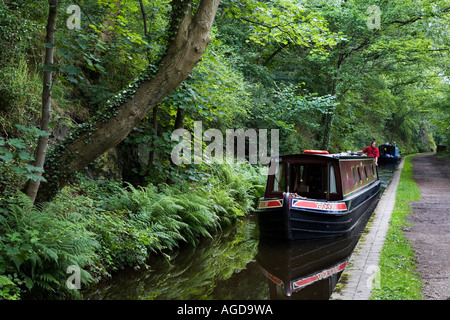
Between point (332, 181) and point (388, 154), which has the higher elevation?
point (388, 154)

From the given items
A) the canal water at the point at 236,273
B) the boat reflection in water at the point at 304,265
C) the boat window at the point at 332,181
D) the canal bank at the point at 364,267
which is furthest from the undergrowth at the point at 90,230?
the canal bank at the point at 364,267

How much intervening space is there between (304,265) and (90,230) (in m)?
4.43

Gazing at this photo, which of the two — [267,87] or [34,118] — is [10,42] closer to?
[34,118]

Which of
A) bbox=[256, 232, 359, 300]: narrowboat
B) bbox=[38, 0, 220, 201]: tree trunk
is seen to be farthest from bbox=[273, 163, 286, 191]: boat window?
bbox=[38, 0, 220, 201]: tree trunk

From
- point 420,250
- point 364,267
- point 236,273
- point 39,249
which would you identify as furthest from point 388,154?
point 39,249

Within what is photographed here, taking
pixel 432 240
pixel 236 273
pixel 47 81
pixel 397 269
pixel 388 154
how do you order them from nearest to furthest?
1. pixel 47 81
2. pixel 397 269
3. pixel 236 273
4. pixel 432 240
5. pixel 388 154

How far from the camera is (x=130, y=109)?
6340 millimetres

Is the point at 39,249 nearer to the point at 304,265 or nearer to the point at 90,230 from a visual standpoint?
the point at 90,230

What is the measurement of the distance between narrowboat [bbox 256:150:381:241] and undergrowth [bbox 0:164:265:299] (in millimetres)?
1524

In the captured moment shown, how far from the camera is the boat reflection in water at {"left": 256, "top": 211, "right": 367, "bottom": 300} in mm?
6895

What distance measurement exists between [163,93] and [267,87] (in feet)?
44.8

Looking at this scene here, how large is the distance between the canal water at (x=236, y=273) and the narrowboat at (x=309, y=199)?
1.24 ft

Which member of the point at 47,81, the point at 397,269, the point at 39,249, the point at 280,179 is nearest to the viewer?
the point at 39,249

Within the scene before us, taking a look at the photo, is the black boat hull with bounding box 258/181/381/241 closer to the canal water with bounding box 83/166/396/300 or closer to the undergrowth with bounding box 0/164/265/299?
the canal water with bounding box 83/166/396/300
